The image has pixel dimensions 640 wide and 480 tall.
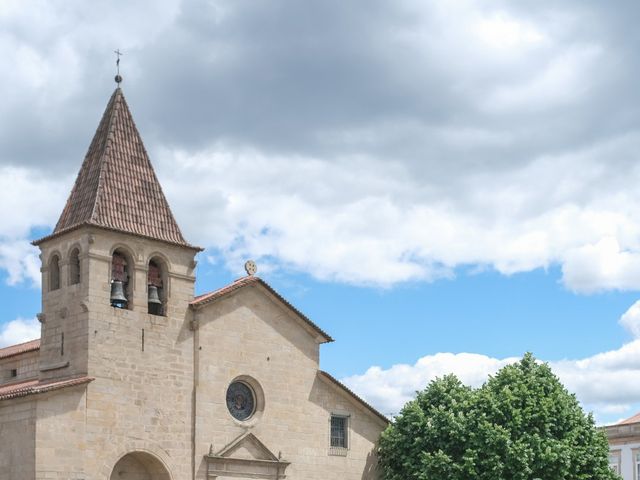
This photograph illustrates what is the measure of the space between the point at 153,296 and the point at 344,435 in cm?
1101

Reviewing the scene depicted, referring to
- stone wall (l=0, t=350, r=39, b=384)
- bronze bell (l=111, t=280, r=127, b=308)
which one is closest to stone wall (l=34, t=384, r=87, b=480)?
bronze bell (l=111, t=280, r=127, b=308)

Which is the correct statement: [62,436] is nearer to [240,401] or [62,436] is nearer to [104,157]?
[240,401]

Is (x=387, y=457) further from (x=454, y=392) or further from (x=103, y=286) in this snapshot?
(x=103, y=286)

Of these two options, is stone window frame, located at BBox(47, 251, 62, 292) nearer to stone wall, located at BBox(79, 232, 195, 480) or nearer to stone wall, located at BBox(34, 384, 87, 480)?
stone wall, located at BBox(79, 232, 195, 480)

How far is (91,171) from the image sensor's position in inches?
1687

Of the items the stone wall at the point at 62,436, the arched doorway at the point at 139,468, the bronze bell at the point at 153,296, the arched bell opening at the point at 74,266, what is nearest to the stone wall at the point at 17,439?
the stone wall at the point at 62,436

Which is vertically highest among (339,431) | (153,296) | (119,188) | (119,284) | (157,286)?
(119,188)

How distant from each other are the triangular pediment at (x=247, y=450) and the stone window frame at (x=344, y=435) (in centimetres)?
326

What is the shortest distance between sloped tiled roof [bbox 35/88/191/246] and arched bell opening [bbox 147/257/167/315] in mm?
1060

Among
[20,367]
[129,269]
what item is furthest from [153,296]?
[20,367]

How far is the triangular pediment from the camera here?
4281 cm

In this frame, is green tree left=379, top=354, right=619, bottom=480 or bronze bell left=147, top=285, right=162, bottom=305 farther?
green tree left=379, top=354, right=619, bottom=480

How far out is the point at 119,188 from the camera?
42.2 m

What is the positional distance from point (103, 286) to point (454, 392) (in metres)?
Answer: 16.0
